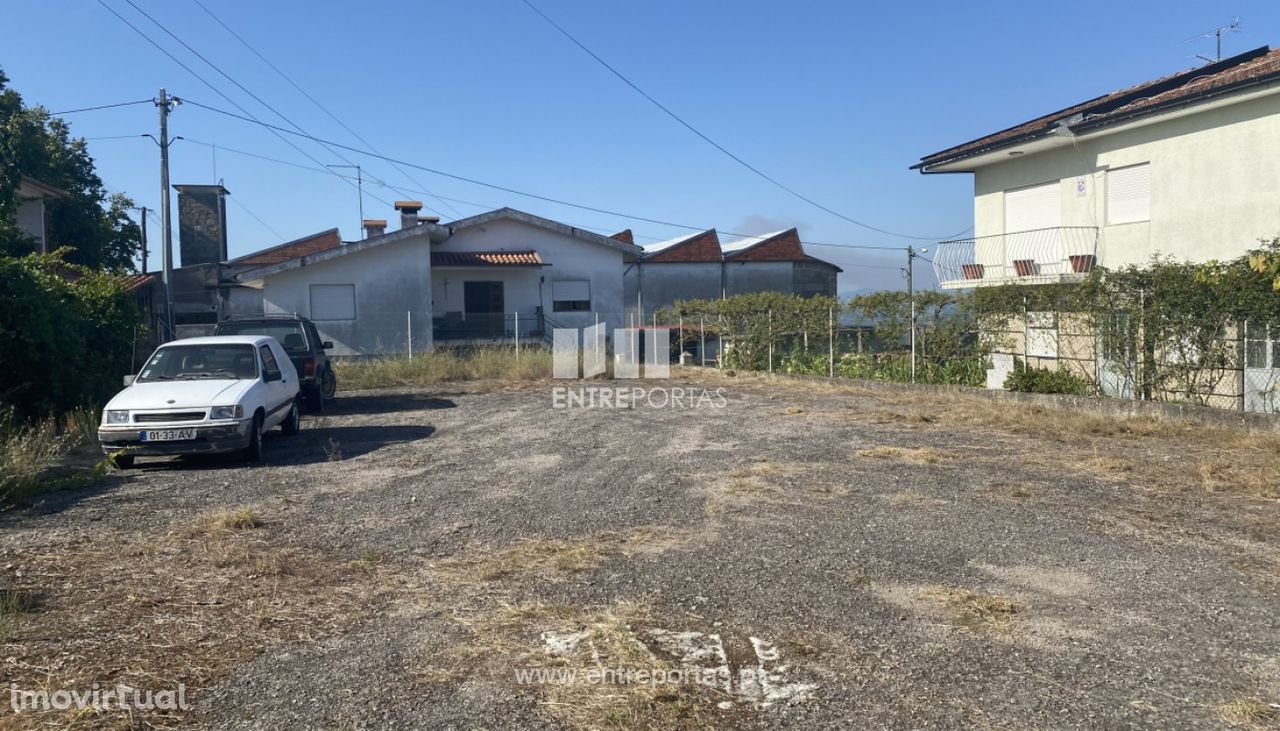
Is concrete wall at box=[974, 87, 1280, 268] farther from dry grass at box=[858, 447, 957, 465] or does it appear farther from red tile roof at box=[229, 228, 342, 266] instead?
red tile roof at box=[229, 228, 342, 266]

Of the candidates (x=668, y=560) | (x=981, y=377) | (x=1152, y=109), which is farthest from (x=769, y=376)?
(x=668, y=560)

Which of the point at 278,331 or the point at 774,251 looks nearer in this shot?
the point at 278,331

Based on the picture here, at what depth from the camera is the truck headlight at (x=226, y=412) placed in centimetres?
1010

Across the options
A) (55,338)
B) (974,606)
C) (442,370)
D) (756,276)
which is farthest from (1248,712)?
(756,276)

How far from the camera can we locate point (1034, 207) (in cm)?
2019

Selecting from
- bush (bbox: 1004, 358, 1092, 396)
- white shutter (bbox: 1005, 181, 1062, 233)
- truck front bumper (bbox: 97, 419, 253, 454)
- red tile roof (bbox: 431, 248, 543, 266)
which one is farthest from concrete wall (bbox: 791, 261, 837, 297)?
truck front bumper (bbox: 97, 419, 253, 454)

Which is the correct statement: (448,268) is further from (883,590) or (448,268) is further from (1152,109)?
(883,590)

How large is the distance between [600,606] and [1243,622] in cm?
338

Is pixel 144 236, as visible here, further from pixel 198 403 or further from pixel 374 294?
pixel 198 403

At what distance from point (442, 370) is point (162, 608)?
720 inches

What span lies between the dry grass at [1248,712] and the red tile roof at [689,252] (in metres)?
34.9

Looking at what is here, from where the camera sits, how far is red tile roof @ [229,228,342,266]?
133 feet

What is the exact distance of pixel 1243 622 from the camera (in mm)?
4809

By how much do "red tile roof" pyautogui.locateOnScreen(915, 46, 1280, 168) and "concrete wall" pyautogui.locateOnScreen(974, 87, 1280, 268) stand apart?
19.7 inches
